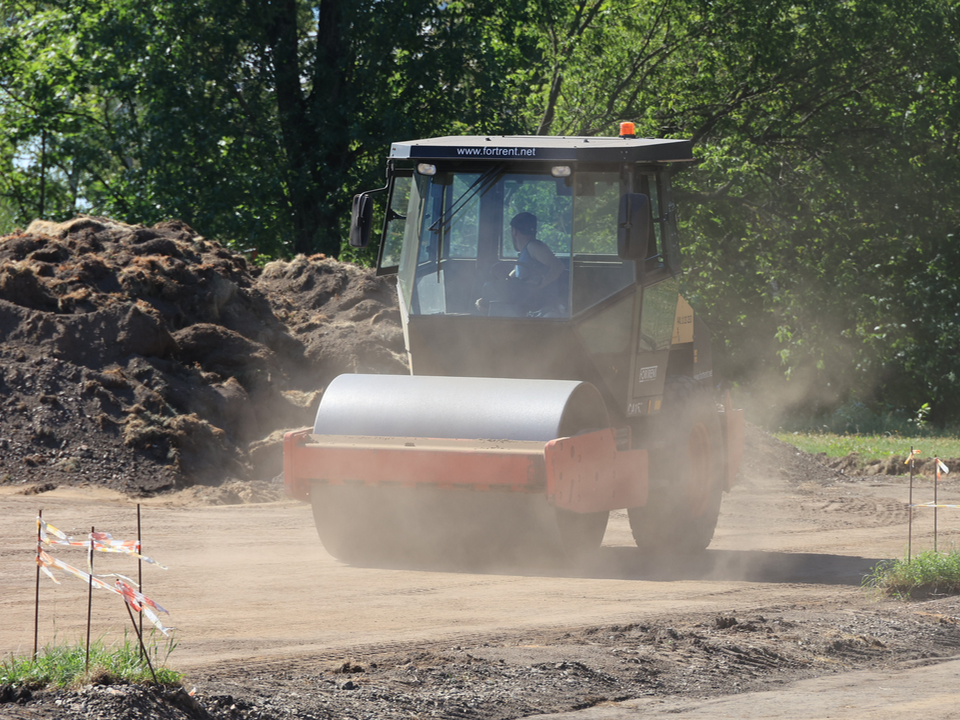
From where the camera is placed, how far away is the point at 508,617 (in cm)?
761

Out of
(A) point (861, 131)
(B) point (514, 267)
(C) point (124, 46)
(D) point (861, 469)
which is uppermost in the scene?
(C) point (124, 46)

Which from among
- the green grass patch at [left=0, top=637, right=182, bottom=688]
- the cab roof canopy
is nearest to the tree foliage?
the cab roof canopy

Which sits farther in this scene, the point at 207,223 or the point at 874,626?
the point at 207,223

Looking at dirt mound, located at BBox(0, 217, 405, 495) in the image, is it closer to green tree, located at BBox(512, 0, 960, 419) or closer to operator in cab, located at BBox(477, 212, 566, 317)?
operator in cab, located at BBox(477, 212, 566, 317)

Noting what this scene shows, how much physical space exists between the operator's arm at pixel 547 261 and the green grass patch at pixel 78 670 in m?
4.92

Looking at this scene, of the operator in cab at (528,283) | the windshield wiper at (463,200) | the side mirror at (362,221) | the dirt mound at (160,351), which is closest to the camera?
the operator in cab at (528,283)

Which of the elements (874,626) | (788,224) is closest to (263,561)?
(874,626)

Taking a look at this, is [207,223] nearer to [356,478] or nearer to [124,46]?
[124,46]

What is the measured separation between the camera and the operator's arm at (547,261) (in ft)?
30.7

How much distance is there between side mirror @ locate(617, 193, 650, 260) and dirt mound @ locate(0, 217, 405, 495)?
7218 mm

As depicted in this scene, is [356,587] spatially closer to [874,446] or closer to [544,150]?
[544,150]

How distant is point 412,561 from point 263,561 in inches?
49.1

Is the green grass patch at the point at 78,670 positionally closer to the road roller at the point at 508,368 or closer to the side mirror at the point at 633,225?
the road roller at the point at 508,368

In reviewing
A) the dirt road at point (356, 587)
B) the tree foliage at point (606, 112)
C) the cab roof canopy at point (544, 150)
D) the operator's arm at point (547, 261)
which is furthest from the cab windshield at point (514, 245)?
the tree foliage at point (606, 112)
